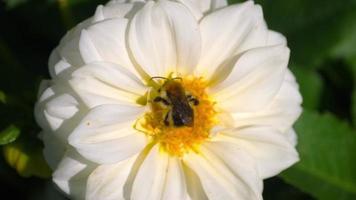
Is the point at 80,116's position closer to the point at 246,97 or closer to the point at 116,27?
the point at 116,27

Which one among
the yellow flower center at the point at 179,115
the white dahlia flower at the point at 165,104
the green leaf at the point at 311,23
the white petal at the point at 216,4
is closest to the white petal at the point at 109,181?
the white dahlia flower at the point at 165,104

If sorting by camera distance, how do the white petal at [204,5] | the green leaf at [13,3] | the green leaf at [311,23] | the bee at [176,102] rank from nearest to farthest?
the bee at [176,102], the white petal at [204,5], the green leaf at [13,3], the green leaf at [311,23]

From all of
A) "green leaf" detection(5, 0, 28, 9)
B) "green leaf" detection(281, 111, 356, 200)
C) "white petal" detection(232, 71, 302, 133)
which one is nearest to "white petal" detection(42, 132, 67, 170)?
"white petal" detection(232, 71, 302, 133)

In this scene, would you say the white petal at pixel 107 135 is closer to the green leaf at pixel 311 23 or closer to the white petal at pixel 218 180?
the white petal at pixel 218 180

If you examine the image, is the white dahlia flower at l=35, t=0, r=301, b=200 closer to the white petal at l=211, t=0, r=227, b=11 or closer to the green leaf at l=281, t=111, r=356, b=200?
the white petal at l=211, t=0, r=227, b=11

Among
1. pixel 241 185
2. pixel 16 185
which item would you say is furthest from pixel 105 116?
pixel 16 185

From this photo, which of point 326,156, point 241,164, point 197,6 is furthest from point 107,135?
→ point 326,156
